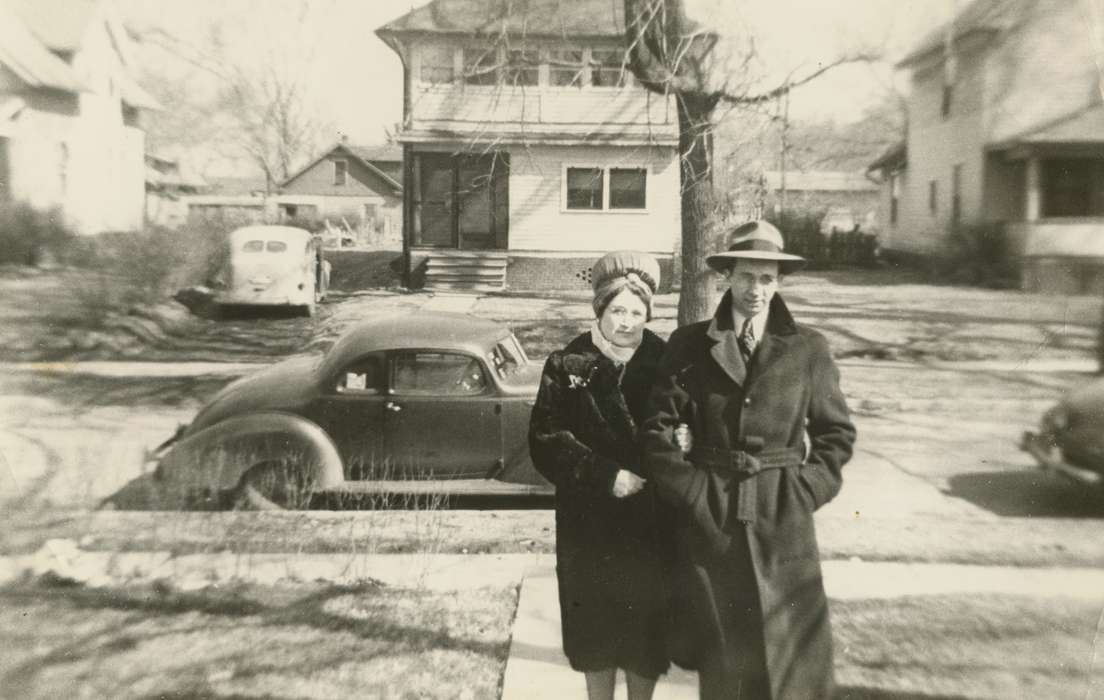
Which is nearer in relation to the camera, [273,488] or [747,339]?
[747,339]

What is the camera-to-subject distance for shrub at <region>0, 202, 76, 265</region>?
12.1 ft

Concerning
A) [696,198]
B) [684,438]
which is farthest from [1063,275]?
[684,438]

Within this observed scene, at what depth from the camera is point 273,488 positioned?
386 centimetres

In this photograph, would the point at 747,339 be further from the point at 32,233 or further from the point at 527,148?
the point at 32,233

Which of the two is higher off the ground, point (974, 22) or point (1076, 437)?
point (974, 22)

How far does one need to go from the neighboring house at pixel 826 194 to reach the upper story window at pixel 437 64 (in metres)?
1.30

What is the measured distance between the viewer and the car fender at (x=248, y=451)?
12.5ft

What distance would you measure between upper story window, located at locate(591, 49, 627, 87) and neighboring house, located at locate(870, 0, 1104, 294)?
108cm

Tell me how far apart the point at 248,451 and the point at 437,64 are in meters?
1.73

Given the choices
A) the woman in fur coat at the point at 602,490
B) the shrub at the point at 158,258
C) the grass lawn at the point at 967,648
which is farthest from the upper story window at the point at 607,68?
the grass lawn at the point at 967,648

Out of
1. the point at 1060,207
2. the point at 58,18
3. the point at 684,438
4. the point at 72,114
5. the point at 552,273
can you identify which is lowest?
the point at 684,438

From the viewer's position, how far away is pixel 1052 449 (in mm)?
3578

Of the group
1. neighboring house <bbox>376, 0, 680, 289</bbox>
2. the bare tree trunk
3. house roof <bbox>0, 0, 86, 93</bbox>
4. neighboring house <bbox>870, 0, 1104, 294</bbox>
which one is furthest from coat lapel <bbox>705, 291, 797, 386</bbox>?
house roof <bbox>0, 0, 86, 93</bbox>

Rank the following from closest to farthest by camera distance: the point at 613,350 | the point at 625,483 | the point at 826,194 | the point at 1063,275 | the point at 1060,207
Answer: the point at 625,483 → the point at 613,350 → the point at 1060,207 → the point at 1063,275 → the point at 826,194
